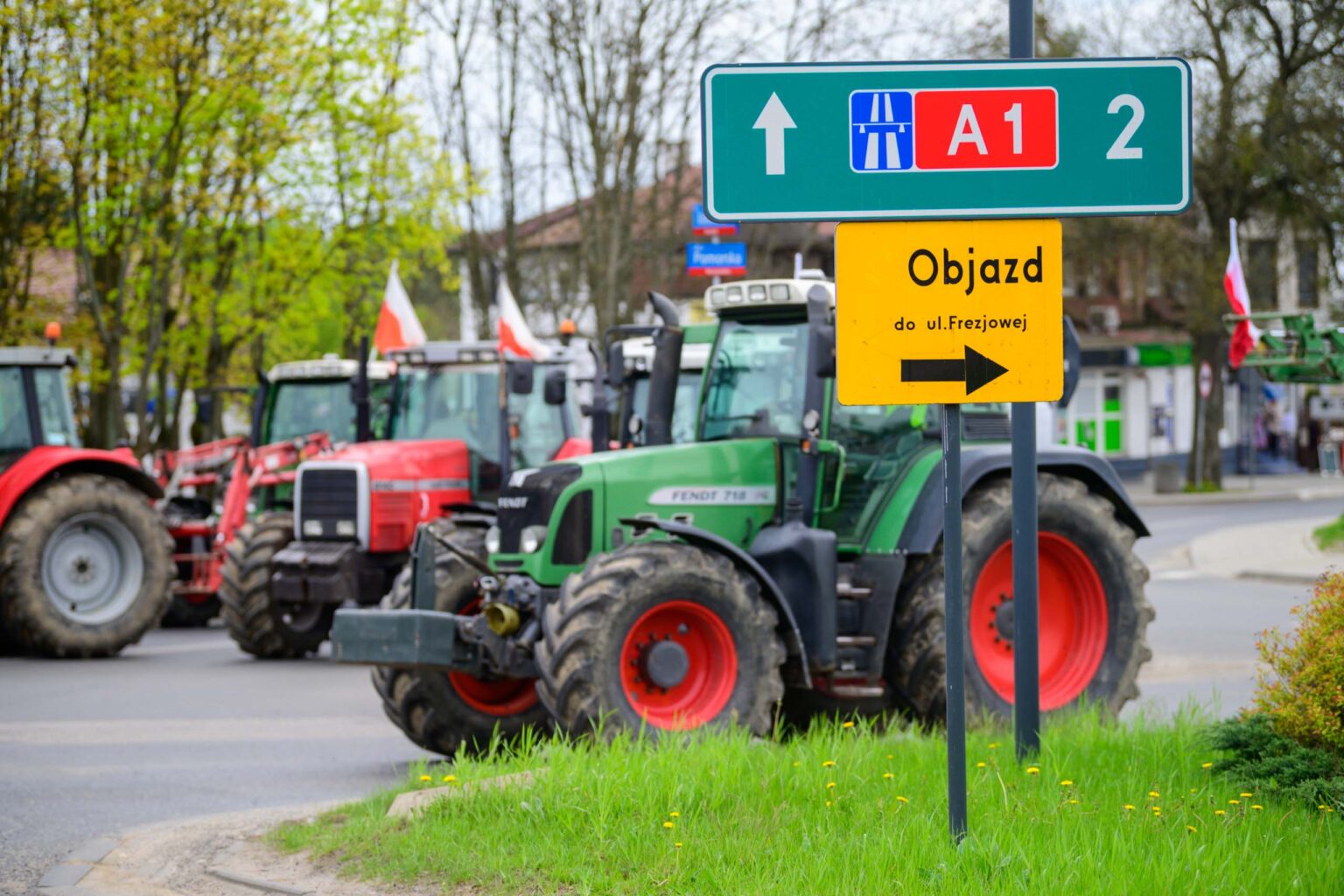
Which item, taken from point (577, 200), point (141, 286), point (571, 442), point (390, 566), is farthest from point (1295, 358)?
point (141, 286)

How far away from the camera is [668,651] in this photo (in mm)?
8430

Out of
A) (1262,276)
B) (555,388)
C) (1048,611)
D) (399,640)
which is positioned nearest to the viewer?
(399,640)

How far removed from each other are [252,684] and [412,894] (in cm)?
775

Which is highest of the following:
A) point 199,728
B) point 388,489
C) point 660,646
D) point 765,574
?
point 388,489

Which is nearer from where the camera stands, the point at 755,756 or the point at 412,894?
the point at 412,894

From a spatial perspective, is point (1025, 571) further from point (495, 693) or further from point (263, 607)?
point (263, 607)

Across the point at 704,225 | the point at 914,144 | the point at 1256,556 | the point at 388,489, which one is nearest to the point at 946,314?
the point at 914,144

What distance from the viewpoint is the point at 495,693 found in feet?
31.8

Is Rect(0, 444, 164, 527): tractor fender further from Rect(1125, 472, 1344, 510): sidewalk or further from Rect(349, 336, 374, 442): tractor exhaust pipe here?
Rect(1125, 472, 1344, 510): sidewalk

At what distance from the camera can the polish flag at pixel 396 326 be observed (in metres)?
16.7

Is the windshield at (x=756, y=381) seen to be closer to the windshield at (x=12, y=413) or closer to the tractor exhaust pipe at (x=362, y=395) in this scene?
the tractor exhaust pipe at (x=362, y=395)

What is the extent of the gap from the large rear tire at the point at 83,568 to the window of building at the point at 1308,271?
30433 millimetres

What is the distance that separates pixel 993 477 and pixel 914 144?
4281 millimetres

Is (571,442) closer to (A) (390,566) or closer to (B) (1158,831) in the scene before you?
(A) (390,566)
